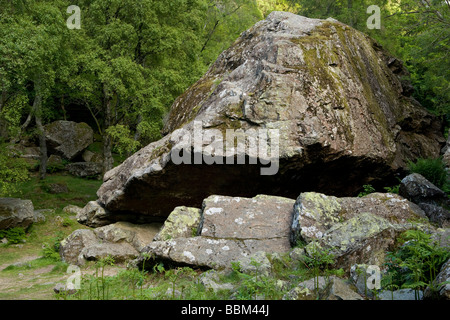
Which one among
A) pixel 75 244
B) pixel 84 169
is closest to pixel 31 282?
pixel 75 244

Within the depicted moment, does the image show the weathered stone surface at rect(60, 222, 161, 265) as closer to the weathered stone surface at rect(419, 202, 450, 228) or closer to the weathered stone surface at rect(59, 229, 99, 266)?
the weathered stone surface at rect(59, 229, 99, 266)

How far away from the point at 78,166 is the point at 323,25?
19153 millimetres

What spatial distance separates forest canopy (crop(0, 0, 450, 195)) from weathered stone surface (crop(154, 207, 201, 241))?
26.4 feet

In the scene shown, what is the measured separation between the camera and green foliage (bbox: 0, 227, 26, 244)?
14.2 meters

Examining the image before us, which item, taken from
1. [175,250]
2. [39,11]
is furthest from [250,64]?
[39,11]

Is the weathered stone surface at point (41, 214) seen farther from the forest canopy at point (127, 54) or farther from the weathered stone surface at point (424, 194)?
the weathered stone surface at point (424, 194)

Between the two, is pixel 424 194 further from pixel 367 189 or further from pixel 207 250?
pixel 207 250

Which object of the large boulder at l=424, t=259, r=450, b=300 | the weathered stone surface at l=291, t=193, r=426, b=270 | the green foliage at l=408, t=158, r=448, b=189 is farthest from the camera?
the green foliage at l=408, t=158, r=448, b=189

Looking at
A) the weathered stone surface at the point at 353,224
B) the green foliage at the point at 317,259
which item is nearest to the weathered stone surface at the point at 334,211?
the weathered stone surface at the point at 353,224

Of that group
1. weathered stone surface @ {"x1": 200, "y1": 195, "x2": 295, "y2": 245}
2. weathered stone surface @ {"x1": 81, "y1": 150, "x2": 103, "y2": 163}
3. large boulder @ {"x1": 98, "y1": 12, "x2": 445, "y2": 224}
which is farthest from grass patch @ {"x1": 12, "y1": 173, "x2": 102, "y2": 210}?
weathered stone surface @ {"x1": 200, "y1": 195, "x2": 295, "y2": 245}

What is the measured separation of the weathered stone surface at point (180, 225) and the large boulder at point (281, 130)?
1.34 meters

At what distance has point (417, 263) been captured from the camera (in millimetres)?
4645

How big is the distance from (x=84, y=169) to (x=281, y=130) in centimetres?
1905
